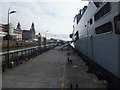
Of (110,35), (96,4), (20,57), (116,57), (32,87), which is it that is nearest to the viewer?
(116,57)

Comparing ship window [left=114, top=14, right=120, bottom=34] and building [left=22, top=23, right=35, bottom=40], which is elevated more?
building [left=22, top=23, right=35, bottom=40]

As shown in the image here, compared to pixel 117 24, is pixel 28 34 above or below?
above

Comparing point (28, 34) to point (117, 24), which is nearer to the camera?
point (117, 24)

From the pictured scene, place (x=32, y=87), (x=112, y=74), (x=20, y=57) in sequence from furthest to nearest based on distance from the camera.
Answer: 1. (x=20, y=57)
2. (x=32, y=87)
3. (x=112, y=74)

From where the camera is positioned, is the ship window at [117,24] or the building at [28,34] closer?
the ship window at [117,24]

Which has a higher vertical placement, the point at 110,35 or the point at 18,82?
the point at 110,35

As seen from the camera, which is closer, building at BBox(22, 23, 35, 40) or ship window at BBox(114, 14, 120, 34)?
ship window at BBox(114, 14, 120, 34)

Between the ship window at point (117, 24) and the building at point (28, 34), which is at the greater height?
the building at point (28, 34)

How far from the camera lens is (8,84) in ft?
45.7

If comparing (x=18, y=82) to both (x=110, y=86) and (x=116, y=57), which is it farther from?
(x=116, y=57)

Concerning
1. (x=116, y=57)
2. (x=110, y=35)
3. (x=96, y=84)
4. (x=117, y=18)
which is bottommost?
(x=96, y=84)

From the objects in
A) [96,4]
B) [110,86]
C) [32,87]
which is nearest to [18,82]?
[32,87]

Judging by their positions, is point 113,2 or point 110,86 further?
point 110,86

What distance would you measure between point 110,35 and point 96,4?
7.21 meters
